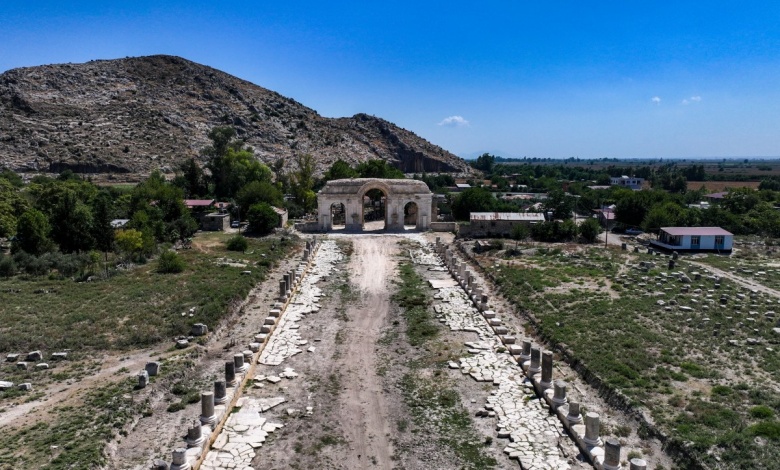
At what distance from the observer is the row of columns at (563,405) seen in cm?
1256

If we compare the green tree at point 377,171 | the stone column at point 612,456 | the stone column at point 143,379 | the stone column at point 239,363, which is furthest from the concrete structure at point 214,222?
the stone column at point 612,456

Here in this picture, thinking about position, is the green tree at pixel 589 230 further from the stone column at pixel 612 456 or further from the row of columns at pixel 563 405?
the stone column at pixel 612 456

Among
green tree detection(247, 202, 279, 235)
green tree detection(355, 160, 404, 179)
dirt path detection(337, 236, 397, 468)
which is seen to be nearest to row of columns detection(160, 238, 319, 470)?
dirt path detection(337, 236, 397, 468)

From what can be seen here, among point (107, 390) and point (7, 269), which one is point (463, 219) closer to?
point (7, 269)

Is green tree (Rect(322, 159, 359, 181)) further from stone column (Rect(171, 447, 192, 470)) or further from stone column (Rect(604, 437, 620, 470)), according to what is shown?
stone column (Rect(604, 437, 620, 470))

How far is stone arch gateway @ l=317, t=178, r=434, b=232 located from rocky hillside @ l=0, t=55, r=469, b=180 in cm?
3910

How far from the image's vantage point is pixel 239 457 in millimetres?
13539

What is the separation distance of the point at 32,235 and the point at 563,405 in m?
34.0

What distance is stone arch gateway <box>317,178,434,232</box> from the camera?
156ft

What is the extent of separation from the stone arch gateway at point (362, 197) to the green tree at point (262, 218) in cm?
422

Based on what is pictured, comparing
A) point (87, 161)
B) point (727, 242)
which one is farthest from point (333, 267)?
point (87, 161)

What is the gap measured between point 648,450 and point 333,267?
2344 cm

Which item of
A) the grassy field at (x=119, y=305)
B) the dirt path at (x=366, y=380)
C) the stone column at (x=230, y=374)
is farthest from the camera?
the grassy field at (x=119, y=305)

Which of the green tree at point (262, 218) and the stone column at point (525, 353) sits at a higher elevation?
the green tree at point (262, 218)
